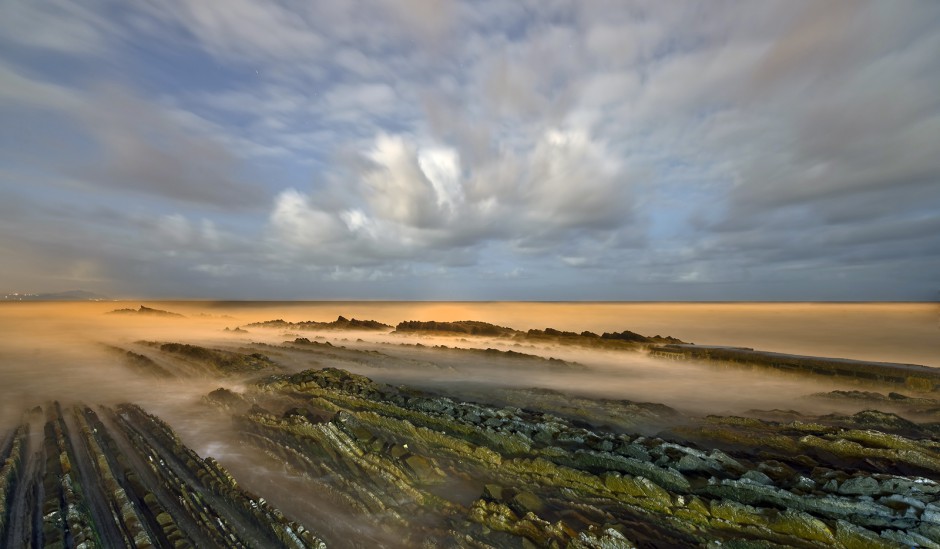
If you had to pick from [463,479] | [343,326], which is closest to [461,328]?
[343,326]

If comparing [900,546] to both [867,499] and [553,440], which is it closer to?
[867,499]

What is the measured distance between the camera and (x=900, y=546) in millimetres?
5418

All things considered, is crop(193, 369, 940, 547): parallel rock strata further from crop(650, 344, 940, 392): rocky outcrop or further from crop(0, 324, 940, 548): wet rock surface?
crop(650, 344, 940, 392): rocky outcrop

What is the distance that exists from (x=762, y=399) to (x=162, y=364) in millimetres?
32607

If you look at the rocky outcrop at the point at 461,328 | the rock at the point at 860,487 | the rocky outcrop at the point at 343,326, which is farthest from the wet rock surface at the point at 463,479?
the rocky outcrop at the point at 343,326

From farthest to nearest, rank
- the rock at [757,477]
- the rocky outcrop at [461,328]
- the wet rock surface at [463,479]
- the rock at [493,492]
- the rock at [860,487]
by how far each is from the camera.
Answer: the rocky outcrop at [461,328], the rock at [493,492], the rock at [757,477], the rock at [860,487], the wet rock surface at [463,479]

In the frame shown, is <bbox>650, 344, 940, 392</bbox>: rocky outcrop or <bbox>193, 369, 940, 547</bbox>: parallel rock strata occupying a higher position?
<bbox>650, 344, 940, 392</bbox>: rocky outcrop

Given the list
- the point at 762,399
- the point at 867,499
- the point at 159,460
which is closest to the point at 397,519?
the point at 159,460

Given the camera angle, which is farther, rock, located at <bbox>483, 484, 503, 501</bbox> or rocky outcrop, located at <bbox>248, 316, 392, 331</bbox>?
rocky outcrop, located at <bbox>248, 316, 392, 331</bbox>

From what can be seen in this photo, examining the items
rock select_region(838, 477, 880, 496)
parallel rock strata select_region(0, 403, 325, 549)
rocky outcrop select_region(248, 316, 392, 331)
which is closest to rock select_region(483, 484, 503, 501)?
parallel rock strata select_region(0, 403, 325, 549)

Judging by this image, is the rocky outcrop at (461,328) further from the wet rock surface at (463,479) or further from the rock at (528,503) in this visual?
the rock at (528,503)

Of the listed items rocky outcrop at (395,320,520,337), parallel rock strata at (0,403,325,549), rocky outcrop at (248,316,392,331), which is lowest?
parallel rock strata at (0,403,325,549)

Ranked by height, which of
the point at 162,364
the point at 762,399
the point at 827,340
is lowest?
the point at 162,364

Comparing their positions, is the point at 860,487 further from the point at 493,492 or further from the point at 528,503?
the point at 493,492
